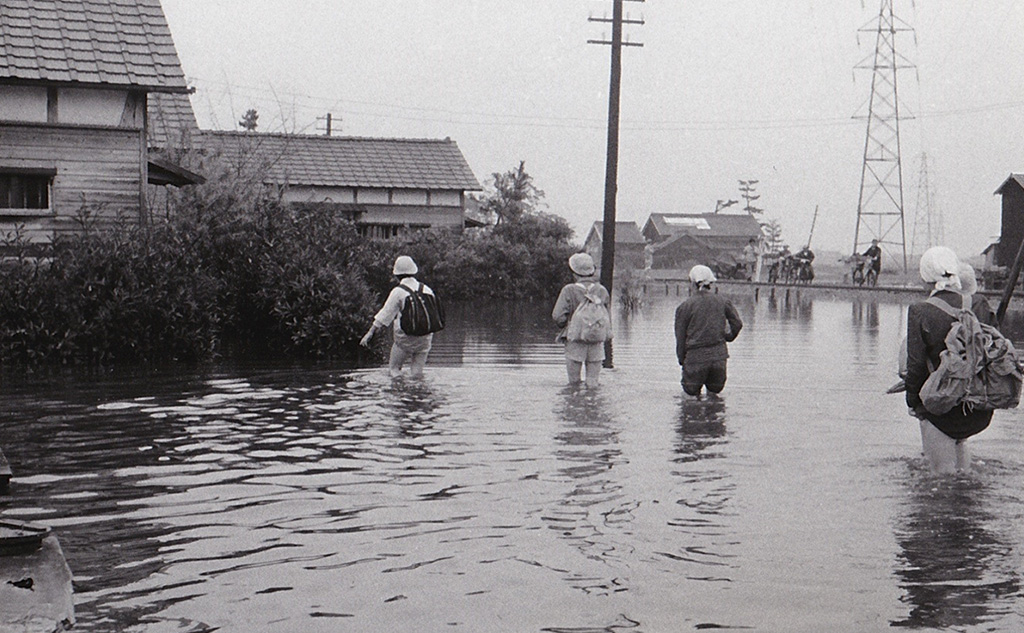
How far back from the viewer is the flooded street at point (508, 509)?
6176 mm

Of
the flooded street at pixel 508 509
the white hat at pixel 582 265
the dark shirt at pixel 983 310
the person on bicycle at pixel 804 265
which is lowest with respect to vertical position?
the flooded street at pixel 508 509

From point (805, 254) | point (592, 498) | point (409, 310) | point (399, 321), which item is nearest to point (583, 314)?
point (409, 310)

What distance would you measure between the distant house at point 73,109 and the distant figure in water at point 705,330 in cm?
1308

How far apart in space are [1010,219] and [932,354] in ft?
178

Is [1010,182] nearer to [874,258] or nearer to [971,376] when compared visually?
[874,258]

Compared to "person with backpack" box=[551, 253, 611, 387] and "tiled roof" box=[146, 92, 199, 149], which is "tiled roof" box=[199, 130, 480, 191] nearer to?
"tiled roof" box=[146, 92, 199, 149]

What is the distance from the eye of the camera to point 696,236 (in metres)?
110

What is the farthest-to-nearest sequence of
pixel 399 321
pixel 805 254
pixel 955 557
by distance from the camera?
pixel 805 254 → pixel 399 321 → pixel 955 557

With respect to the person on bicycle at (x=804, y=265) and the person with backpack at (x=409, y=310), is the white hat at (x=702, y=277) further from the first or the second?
the person on bicycle at (x=804, y=265)

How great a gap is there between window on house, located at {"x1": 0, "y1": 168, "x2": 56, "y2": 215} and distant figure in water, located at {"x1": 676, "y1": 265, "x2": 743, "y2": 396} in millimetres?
14296

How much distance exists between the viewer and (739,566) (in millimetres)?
6977

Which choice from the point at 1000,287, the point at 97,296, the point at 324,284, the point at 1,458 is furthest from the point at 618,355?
the point at 1000,287

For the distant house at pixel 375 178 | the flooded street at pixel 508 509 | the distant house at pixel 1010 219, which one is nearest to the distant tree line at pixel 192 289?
the flooded street at pixel 508 509

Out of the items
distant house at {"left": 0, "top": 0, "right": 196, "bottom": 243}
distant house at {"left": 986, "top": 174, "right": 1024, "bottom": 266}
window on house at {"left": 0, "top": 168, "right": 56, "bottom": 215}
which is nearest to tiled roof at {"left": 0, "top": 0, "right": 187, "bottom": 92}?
distant house at {"left": 0, "top": 0, "right": 196, "bottom": 243}
